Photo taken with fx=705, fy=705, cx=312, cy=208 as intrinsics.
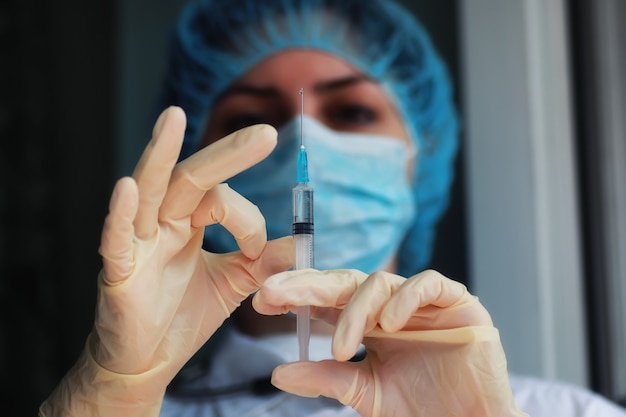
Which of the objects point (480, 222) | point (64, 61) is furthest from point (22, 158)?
point (480, 222)

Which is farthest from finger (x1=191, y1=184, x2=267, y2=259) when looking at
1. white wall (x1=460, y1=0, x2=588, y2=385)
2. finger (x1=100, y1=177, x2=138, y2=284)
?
white wall (x1=460, y1=0, x2=588, y2=385)

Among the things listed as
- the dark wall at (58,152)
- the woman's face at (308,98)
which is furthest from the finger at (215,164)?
the dark wall at (58,152)

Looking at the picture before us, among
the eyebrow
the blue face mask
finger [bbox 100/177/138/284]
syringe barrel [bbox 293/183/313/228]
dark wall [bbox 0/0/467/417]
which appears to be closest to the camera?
finger [bbox 100/177/138/284]

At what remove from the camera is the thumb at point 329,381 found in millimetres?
786

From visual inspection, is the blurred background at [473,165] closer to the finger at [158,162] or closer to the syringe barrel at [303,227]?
the syringe barrel at [303,227]

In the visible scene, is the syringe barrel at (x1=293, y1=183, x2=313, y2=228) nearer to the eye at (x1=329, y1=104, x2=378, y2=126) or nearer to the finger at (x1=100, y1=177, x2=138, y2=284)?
the finger at (x1=100, y1=177, x2=138, y2=284)

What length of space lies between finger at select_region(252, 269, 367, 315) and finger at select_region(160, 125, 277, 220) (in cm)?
13

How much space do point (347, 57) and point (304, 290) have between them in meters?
1.05

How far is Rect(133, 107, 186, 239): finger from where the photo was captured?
28.8 inches

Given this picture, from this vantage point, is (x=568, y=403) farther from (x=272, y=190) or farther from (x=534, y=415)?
(x=272, y=190)

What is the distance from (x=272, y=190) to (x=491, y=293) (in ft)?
2.20

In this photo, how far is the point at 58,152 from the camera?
228cm


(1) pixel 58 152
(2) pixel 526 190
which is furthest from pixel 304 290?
(1) pixel 58 152

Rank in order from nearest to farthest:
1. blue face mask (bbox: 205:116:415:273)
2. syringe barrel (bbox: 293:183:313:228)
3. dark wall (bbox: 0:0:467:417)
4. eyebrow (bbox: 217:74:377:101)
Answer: syringe barrel (bbox: 293:183:313:228)
blue face mask (bbox: 205:116:415:273)
eyebrow (bbox: 217:74:377:101)
dark wall (bbox: 0:0:467:417)
